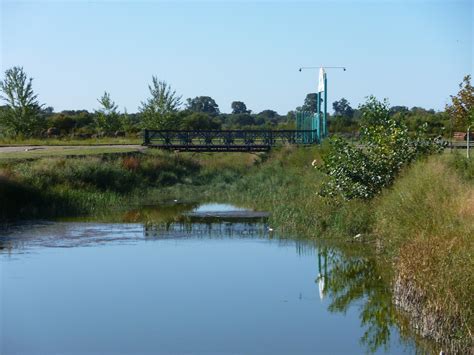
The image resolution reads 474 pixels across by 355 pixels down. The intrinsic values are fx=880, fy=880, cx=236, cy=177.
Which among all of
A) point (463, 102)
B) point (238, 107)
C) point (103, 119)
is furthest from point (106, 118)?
point (238, 107)

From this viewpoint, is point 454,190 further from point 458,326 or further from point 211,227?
point 211,227

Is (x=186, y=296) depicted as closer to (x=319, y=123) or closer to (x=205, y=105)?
(x=319, y=123)

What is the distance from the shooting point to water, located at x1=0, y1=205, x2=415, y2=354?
14.6 metres

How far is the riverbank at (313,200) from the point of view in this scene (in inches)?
547

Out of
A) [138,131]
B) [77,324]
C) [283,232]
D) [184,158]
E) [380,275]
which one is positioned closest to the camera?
[77,324]

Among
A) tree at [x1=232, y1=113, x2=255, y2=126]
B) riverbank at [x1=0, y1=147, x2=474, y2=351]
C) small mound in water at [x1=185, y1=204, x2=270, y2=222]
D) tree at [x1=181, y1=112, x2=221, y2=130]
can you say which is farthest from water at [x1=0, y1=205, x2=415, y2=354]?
tree at [x1=232, y1=113, x2=255, y2=126]

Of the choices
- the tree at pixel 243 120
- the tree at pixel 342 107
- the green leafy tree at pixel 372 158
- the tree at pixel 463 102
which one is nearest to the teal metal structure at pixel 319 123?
the tree at pixel 463 102

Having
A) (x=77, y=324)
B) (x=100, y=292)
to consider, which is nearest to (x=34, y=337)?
(x=77, y=324)

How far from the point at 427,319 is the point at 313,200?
13484 mm

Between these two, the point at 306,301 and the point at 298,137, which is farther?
the point at 298,137

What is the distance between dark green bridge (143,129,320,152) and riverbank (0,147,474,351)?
0.76 meters

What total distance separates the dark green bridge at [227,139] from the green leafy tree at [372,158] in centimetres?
2705

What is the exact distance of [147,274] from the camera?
66.0ft

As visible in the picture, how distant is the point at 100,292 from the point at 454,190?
7.65 metres
